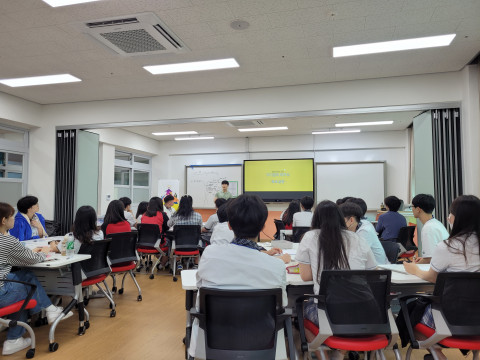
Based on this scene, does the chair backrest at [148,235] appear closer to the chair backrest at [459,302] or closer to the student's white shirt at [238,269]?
the student's white shirt at [238,269]

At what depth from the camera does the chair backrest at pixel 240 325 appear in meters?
1.60

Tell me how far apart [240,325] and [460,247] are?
1.42 m

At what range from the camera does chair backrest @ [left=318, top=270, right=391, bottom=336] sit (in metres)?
1.90

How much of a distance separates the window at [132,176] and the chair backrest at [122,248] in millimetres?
5300

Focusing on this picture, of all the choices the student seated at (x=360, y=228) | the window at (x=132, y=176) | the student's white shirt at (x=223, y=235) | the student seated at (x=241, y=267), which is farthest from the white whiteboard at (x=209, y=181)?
the student seated at (x=241, y=267)

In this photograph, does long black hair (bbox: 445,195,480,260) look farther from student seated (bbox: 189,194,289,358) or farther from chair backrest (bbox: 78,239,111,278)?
chair backrest (bbox: 78,239,111,278)

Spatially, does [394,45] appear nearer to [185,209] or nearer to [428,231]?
[428,231]

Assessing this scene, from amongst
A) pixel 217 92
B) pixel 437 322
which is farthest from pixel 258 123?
pixel 437 322

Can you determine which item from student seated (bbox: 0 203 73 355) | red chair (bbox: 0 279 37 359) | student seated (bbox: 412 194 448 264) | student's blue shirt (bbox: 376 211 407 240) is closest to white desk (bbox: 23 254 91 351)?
student seated (bbox: 0 203 73 355)

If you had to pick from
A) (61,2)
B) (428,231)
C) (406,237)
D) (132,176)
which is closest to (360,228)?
(428,231)

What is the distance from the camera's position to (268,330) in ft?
5.38

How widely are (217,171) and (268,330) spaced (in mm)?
8855

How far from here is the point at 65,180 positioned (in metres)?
6.79

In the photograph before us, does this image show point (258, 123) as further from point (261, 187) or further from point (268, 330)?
point (268, 330)
